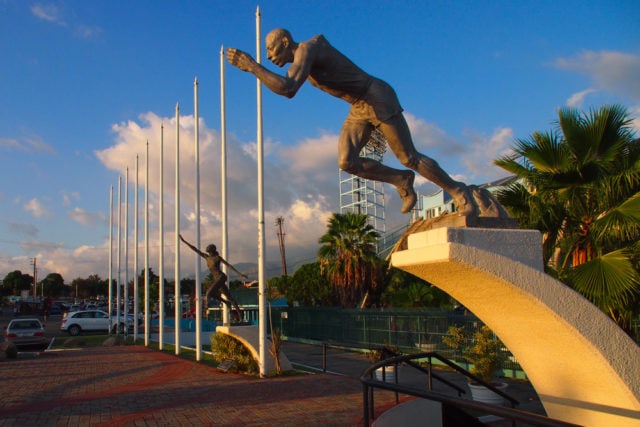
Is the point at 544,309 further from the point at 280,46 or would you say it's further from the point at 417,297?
the point at 417,297

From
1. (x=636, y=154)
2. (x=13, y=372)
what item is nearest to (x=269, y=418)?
(x=636, y=154)

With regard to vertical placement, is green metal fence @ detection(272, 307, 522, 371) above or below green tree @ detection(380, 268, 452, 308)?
below

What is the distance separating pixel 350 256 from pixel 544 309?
21.4 m

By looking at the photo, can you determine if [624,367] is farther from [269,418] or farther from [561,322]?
[269,418]

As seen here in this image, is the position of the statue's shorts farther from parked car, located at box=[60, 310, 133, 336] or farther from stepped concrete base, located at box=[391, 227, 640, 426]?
parked car, located at box=[60, 310, 133, 336]

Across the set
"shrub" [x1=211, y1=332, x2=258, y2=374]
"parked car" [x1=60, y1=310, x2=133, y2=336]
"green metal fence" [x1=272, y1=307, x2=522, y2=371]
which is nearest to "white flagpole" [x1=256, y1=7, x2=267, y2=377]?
"shrub" [x1=211, y1=332, x2=258, y2=374]

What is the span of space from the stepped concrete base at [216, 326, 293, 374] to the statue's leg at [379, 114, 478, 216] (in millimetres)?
9225

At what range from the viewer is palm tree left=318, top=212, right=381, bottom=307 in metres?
25.7

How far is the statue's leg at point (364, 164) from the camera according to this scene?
195 inches

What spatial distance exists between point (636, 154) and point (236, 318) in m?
10.6

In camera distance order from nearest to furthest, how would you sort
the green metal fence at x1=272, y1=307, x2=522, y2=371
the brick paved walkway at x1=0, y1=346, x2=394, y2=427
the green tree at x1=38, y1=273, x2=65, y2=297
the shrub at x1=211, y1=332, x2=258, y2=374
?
the brick paved walkway at x1=0, y1=346, x2=394, y2=427, the shrub at x1=211, y1=332, x2=258, y2=374, the green metal fence at x1=272, y1=307, x2=522, y2=371, the green tree at x1=38, y1=273, x2=65, y2=297

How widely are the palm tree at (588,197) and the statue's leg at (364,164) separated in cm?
336

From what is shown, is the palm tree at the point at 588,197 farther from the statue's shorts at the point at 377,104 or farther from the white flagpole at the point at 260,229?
the white flagpole at the point at 260,229

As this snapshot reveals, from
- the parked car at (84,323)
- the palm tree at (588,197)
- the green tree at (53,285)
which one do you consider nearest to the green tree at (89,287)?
the green tree at (53,285)
